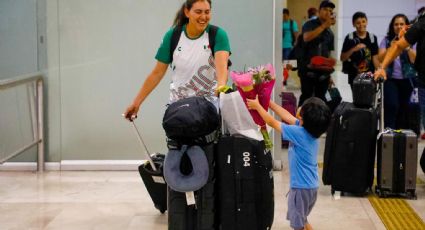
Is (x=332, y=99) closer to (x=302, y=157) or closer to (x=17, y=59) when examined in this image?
(x=17, y=59)

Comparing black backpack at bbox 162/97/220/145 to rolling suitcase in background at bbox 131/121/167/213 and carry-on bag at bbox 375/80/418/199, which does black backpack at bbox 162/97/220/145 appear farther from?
carry-on bag at bbox 375/80/418/199

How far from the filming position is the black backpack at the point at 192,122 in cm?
353

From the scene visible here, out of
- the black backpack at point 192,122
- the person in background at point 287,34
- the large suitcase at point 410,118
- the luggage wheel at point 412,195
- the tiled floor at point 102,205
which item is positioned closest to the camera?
the black backpack at point 192,122

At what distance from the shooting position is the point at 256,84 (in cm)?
396

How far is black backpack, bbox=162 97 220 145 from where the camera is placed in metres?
3.53

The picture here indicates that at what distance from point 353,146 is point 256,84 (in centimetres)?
207

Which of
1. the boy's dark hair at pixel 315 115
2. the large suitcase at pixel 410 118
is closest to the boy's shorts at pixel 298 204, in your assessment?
the boy's dark hair at pixel 315 115

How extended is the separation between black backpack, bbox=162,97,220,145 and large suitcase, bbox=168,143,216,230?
0.08 metres

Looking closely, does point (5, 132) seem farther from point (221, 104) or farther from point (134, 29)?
point (221, 104)

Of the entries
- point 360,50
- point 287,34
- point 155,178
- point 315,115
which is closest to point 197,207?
point 315,115

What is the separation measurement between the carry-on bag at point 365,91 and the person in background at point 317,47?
7.39 ft

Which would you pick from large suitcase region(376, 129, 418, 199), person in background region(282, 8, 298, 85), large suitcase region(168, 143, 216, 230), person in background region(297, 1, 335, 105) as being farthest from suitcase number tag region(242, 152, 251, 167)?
person in background region(282, 8, 298, 85)

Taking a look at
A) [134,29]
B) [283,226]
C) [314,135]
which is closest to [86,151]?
[134,29]

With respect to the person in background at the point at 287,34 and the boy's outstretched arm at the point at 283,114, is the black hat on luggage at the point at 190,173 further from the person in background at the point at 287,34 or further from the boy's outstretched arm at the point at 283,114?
the person in background at the point at 287,34
